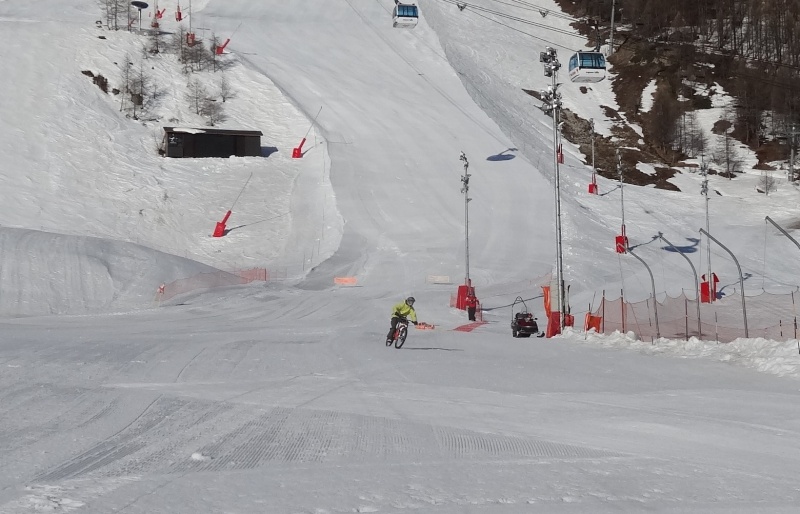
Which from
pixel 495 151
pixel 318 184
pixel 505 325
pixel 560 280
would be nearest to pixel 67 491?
pixel 560 280

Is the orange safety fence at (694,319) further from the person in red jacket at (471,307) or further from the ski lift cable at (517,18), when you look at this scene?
the ski lift cable at (517,18)

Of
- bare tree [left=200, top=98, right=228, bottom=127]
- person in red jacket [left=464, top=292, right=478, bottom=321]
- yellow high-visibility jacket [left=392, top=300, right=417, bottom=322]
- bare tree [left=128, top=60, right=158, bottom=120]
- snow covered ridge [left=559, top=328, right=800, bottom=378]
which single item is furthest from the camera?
bare tree [left=200, top=98, right=228, bottom=127]

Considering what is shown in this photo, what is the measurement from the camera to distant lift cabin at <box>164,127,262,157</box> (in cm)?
6231

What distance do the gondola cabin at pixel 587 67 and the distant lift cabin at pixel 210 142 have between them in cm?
2419

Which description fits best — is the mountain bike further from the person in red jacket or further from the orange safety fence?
the person in red jacket

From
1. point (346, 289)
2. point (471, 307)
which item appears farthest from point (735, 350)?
point (346, 289)

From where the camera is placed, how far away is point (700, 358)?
1652 centimetres

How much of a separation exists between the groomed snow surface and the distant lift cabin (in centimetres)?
129

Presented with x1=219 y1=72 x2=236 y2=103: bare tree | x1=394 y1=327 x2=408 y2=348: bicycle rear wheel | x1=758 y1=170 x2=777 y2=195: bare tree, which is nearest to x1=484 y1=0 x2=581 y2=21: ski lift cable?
x1=758 y1=170 x2=777 y2=195: bare tree

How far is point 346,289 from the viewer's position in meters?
39.6

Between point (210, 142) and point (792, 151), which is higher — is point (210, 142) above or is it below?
above

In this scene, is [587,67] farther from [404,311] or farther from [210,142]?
[404,311]

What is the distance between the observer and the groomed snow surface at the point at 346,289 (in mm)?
6617

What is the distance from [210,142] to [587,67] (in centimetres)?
2894
